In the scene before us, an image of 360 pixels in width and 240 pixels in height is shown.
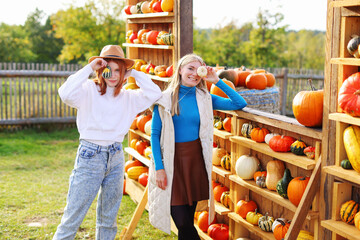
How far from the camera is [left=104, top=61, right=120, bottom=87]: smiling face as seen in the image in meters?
3.49

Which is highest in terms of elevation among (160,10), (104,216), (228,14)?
(228,14)

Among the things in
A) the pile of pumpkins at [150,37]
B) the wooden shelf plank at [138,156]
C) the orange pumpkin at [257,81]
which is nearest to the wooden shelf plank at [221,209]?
the orange pumpkin at [257,81]

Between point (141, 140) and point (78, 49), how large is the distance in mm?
15029

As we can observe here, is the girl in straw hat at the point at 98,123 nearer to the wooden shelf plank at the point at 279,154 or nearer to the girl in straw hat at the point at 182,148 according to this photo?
the girl in straw hat at the point at 182,148

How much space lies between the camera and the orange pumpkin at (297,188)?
11.0 feet

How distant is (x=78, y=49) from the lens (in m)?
20.5

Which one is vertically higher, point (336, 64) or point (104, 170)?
point (336, 64)

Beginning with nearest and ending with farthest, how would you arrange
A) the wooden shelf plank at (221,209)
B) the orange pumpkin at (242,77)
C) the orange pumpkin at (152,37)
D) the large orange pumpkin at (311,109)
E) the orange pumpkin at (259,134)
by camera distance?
1. the large orange pumpkin at (311,109)
2. the orange pumpkin at (259,134)
3. the wooden shelf plank at (221,209)
4. the orange pumpkin at (242,77)
5. the orange pumpkin at (152,37)

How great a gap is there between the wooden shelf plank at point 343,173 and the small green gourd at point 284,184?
1.77 feet

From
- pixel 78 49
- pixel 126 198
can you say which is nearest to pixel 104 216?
pixel 126 198

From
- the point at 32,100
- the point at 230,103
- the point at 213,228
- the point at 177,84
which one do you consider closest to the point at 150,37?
the point at 230,103

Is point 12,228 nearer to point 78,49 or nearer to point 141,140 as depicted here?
point 141,140

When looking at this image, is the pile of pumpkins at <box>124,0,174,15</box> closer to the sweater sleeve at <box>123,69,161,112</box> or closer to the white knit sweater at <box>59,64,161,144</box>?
the sweater sleeve at <box>123,69,161,112</box>

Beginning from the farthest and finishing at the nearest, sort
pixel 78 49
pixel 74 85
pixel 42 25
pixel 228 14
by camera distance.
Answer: pixel 42 25
pixel 228 14
pixel 78 49
pixel 74 85
